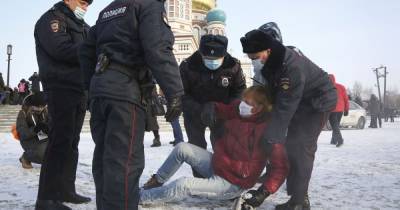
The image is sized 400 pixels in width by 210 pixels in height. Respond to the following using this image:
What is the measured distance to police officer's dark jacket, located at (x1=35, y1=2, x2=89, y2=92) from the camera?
297 centimetres

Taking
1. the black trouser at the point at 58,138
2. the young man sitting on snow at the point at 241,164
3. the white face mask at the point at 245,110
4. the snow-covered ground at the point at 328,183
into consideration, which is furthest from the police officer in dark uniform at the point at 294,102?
the black trouser at the point at 58,138

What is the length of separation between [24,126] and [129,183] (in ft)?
11.5

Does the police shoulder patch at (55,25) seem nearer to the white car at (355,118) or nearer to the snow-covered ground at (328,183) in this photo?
the snow-covered ground at (328,183)

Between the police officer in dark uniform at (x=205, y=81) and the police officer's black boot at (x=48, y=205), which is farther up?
the police officer in dark uniform at (x=205, y=81)

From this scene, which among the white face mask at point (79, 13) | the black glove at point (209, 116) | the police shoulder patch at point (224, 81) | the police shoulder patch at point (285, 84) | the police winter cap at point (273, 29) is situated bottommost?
the black glove at point (209, 116)

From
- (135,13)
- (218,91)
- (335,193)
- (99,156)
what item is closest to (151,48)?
(135,13)

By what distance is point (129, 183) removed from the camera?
7.20 ft

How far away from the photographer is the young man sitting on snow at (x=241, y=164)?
2939 millimetres

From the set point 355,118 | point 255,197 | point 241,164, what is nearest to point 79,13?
point 241,164

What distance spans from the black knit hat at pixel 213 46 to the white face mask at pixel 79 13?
3.91 ft

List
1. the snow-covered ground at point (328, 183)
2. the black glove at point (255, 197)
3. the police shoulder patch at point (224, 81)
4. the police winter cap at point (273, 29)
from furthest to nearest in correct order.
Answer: the police winter cap at point (273, 29), the police shoulder patch at point (224, 81), the snow-covered ground at point (328, 183), the black glove at point (255, 197)

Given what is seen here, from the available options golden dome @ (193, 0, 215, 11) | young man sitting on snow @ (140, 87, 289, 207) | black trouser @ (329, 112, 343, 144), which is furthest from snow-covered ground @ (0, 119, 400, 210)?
golden dome @ (193, 0, 215, 11)

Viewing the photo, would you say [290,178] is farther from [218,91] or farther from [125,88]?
[125,88]

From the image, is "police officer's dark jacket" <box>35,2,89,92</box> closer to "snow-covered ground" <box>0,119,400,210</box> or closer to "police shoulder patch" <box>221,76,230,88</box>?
"snow-covered ground" <box>0,119,400,210</box>
